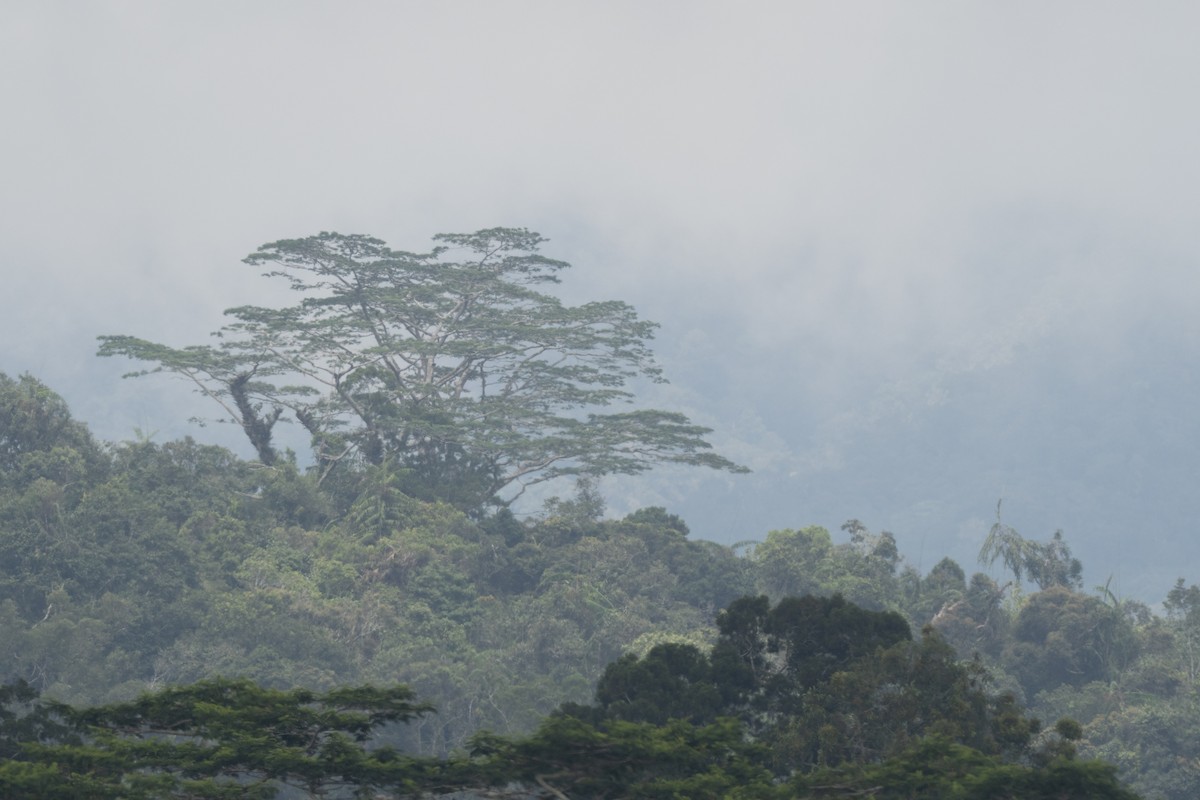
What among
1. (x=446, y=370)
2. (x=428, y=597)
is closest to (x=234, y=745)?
(x=428, y=597)

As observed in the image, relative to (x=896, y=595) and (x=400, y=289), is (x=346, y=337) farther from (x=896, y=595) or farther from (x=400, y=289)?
(x=896, y=595)

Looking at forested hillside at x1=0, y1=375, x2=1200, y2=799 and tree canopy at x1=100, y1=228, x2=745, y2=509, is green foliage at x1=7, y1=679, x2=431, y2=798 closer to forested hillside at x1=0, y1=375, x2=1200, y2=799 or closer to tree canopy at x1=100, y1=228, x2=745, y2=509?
forested hillside at x1=0, y1=375, x2=1200, y2=799

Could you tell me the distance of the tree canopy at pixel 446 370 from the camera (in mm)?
62156

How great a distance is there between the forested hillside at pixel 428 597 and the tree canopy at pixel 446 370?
1896 mm

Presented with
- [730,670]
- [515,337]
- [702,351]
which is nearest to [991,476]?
[702,351]

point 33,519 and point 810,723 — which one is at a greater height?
point 33,519

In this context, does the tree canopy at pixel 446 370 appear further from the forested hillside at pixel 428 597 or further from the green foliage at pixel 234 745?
the green foliage at pixel 234 745

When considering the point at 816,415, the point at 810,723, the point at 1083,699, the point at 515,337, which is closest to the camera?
the point at 810,723

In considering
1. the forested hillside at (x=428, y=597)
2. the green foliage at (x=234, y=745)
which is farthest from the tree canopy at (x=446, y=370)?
the green foliage at (x=234, y=745)

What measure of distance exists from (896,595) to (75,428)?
87.9ft

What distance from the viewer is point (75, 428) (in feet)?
190

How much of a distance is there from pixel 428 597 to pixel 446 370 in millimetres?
12645

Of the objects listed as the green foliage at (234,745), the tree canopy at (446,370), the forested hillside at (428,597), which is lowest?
the green foliage at (234,745)

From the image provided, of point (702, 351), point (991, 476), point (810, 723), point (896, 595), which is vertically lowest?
point (810, 723)
